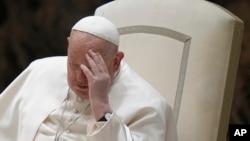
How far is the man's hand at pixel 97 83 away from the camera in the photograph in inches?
67.9

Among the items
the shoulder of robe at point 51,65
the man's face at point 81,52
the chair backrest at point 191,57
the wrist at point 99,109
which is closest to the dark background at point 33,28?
the chair backrest at point 191,57

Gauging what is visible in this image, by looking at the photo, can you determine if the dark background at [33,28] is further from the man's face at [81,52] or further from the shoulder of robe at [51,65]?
the man's face at [81,52]

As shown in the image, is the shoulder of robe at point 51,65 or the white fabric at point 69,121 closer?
the white fabric at point 69,121

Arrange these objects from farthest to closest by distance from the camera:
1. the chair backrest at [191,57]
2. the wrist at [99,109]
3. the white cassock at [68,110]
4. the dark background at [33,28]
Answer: the dark background at [33,28] → the chair backrest at [191,57] → the white cassock at [68,110] → the wrist at [99,109]

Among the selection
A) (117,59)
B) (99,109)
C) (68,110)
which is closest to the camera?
(99,109)

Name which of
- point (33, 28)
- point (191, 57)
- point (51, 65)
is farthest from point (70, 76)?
point (33, 28)

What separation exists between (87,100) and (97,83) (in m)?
0.18

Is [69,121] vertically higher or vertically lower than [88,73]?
lower

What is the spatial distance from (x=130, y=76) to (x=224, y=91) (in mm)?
373

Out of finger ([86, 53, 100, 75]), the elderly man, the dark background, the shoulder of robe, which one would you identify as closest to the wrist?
the elderly man

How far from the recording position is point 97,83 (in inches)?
68.4

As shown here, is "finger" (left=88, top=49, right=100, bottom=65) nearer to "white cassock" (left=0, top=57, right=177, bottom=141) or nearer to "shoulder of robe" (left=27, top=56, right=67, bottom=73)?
"white cassock" (left=0, top=57, right=177, bottom=141)

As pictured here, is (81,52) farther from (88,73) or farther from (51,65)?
(51,65)

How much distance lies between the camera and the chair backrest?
207cm
